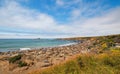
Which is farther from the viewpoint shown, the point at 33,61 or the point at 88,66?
the point at 33,61

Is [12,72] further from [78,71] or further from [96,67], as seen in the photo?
[96,67]

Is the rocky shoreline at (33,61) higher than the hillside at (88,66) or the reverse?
the reverse

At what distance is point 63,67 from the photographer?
23.6 feet

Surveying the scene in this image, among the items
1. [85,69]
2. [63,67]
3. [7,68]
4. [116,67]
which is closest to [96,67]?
[85,69]

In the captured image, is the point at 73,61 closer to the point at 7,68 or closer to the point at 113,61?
the point at 113,61

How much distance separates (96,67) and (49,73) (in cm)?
228

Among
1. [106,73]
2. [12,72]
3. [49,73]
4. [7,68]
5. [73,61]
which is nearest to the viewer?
[106,73]

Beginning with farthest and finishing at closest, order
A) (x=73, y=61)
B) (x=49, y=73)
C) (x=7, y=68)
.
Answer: (x=7, y=68) → (x=73, y=61) → (x=49, y=73)

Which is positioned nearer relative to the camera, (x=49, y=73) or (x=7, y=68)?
(x=49, y=73)

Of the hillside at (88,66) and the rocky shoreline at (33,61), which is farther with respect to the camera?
the rocky shoreline at (33,61)

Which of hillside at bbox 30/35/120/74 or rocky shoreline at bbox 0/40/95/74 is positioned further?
rocky shoreline at bbox 0/40/95/74

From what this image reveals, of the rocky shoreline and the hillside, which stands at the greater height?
the hillside

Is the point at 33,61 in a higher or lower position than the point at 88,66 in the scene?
lower

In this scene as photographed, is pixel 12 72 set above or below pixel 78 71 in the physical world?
below
